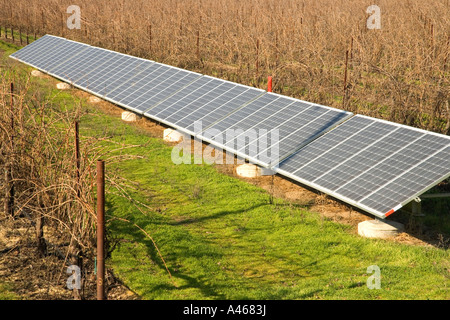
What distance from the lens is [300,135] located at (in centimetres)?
1248

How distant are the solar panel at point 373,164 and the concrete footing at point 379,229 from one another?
94cm

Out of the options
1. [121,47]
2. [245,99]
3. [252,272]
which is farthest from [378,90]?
[121,47]

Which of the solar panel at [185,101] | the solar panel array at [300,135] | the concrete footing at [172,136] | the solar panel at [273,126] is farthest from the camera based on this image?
the concrete footing at [172,136]

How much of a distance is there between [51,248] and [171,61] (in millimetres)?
14238

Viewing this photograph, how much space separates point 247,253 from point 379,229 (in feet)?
8.24

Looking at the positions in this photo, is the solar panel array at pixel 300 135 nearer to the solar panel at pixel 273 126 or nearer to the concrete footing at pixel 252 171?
the solar panel at pixel 273 126

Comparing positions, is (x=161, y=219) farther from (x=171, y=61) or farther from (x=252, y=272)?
(x=171, y=61)

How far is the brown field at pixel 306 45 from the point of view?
1552 centimetres

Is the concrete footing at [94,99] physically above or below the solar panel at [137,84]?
below

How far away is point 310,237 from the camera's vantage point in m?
10.7

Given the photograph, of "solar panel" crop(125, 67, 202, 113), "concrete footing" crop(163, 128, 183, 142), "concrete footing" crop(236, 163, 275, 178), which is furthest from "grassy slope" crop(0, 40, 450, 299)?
"solar panel" crop(125, 67, 202, 113)

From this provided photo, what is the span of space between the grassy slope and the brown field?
5.06 m

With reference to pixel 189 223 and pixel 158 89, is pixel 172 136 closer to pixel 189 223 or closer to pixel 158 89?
pixel 158 89

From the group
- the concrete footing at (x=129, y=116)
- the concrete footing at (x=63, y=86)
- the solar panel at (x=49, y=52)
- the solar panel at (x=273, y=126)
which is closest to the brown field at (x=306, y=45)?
the solar panel at (x=273, y=126)
